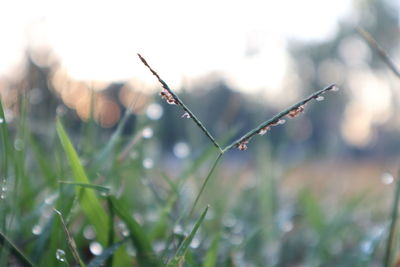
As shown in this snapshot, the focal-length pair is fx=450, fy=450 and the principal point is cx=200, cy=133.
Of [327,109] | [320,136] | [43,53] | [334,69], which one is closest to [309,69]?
[334,69]

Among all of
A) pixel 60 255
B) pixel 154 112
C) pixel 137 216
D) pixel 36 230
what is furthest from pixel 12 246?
pixel 154 112

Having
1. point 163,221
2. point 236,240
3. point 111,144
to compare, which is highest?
point 111,144

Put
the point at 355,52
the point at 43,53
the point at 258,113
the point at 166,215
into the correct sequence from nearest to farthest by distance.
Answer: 1. the point at 166,215
2. the point at 258,113
3. the point at 43,53
4. the point at 355,52

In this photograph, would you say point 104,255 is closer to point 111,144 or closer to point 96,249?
point 96,249

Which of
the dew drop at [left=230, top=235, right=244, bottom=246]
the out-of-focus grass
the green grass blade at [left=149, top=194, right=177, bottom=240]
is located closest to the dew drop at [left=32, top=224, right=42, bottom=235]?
the out-of-focus grass

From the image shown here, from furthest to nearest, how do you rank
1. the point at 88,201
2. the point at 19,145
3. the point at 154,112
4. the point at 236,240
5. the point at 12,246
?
the point at 154,112 → the point at 236,240 → the point at 19,145 → the point at 88,201 → the point at 12,246

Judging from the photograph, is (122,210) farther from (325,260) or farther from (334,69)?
(334,69)

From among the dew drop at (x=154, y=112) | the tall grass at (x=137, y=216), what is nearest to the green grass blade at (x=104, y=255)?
the tall grass at (x=137, y=216)
